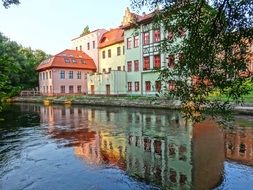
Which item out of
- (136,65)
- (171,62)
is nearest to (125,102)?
(136,65)

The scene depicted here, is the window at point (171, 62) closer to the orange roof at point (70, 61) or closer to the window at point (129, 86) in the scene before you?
the window at point (129, 86)

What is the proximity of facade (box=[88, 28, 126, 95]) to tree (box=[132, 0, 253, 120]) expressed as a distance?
42.0 metres

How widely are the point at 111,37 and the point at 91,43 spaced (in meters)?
7.27

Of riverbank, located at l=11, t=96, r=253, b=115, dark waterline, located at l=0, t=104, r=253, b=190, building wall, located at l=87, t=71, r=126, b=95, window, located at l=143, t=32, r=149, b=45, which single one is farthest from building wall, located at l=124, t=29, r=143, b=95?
dark waterline, located at l=0, t=104, r=253, b=190

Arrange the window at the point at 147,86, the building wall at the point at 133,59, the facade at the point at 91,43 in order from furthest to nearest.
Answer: the facade at the point at 91,43 → the building wall at the point at 133,59 → the window at the point at 147,86

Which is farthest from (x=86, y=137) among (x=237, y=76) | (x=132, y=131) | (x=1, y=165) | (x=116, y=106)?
(x=116, y=106)

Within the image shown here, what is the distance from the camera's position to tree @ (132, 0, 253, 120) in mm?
6891

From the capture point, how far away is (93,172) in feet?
35.4

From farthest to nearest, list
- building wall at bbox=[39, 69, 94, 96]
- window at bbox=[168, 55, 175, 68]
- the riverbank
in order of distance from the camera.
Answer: building wall at bbox=[39, 69, 94, 96] → the riverbank → window at bbox=[168, 55, 175, 68]

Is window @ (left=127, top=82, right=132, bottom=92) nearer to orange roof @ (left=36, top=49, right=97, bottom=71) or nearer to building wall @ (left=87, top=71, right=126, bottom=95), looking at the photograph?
building wall @ (left=87, top=71, right=126, bottom=95)

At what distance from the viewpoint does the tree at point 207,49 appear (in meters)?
6.89

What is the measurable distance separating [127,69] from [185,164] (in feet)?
131

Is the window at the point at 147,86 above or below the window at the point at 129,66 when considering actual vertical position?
below

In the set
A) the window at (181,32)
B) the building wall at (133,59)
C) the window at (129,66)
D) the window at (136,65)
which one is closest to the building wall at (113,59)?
the window at (129,66)
